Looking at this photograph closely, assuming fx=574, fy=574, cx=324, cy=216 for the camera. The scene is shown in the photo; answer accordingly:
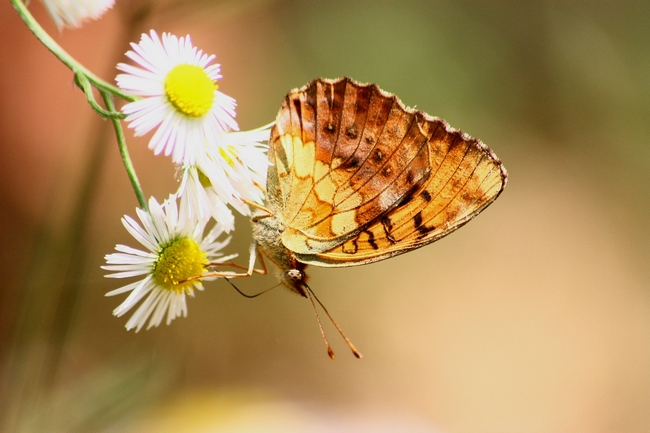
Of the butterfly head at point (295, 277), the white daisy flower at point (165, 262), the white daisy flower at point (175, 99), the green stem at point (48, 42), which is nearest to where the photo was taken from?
the green stem at point (48, 42)

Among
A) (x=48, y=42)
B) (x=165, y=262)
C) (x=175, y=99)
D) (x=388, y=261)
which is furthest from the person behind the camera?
(x=388, y=261)

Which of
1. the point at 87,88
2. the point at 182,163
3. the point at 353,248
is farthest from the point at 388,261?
the point at 87,88

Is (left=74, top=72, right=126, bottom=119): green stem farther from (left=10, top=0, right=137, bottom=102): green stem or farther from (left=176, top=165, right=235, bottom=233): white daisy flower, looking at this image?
(left=176, top=165, right=235, bottom=233): white daisy flower

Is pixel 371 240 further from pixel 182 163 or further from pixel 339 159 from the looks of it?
pixel 182 163

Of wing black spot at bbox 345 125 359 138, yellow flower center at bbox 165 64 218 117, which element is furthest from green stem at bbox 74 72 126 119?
wing black spot at bbox 345 125 359 138

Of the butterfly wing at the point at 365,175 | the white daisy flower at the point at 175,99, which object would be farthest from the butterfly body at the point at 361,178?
the white daisy flower at the point at 175,99

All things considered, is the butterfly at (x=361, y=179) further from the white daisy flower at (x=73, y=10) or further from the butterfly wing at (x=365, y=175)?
the white daisy flower at (x=73, y=10)

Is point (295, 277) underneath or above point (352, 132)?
underneath

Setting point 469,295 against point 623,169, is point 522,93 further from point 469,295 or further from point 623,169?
point 469,295
